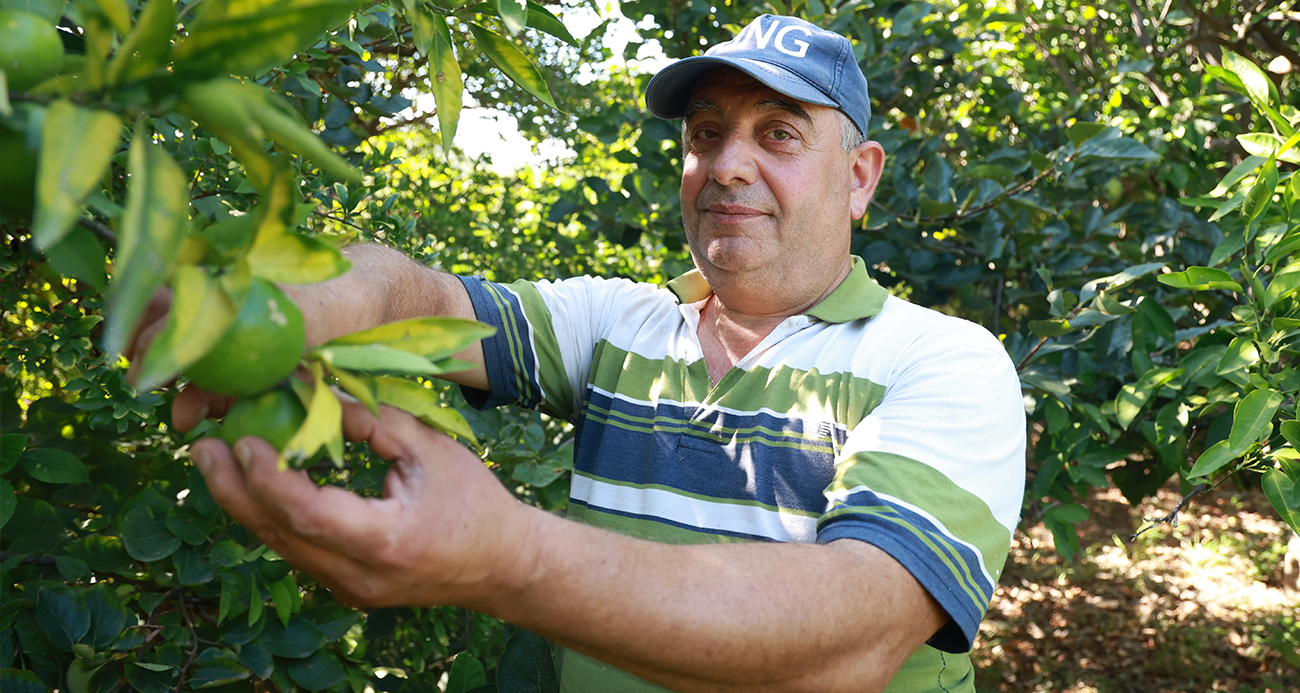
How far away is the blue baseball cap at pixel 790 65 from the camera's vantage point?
193cm

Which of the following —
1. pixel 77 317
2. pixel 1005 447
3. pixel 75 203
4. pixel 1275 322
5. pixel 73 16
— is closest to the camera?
pixel 75 203

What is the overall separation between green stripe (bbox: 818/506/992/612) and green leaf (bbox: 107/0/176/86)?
976 millimetres

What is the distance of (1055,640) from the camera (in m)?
4.42

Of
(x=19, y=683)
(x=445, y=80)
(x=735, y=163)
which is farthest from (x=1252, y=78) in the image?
(x=19, y=683)

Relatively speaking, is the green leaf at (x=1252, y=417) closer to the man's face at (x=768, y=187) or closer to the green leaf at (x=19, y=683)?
the man's face at (x=768, y=187)

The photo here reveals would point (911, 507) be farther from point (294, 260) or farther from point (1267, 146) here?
point (1267, 146)

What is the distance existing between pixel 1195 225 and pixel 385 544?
3124 millimetres

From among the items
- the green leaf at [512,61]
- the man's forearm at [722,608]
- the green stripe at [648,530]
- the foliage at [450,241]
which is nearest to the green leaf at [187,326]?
the foliage at [450,241]

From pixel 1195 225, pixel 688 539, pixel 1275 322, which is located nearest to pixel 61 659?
pixel 688 539

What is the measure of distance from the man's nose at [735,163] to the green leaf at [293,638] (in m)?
1.28

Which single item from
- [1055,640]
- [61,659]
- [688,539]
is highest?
[688,539]

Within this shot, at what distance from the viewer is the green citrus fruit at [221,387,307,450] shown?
809 mm

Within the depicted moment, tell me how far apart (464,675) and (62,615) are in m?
0.77

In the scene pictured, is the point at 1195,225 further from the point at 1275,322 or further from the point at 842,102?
the point at 842,102
